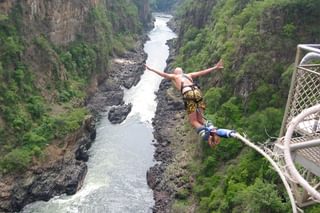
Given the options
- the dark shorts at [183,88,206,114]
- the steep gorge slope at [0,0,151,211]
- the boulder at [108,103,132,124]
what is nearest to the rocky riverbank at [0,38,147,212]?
the steep gorge slope at [0,0,151,211]

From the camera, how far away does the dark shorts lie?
8.45m

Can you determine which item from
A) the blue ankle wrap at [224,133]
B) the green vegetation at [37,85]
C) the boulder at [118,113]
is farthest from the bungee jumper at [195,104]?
the boulder at [118,113]

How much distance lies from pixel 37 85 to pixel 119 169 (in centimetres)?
1261

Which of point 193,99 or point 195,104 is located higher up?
point 193,99

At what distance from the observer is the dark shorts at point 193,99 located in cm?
845

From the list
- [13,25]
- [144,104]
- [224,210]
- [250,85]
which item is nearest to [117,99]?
[144,104]

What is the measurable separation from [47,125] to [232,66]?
16472mm

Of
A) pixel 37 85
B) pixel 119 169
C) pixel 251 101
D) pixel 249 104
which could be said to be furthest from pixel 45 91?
pixel 251 101

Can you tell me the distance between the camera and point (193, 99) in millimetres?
8484

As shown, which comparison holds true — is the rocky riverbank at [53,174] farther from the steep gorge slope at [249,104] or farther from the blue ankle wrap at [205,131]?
the blue ankle wrap at [205,131]

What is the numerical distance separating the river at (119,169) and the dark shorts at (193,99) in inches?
1085

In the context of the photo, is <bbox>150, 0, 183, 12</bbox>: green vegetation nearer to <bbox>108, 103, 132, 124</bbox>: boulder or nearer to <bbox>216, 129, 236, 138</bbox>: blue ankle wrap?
<bbox>108, 103, 132, 124</bbox>: boulder

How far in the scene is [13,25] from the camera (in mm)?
46656

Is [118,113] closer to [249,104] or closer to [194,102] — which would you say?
[249,104]
